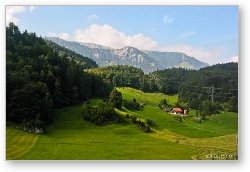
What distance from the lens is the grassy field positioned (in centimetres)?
1115

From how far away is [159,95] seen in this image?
1215 cm

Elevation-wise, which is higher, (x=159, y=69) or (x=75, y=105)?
(x=159, y=69)

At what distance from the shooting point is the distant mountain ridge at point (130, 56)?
39.3 ft

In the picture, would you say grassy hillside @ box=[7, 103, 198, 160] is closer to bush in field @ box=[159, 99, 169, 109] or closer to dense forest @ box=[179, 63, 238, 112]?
bush in field @ box=[159, 99, 169, 109]

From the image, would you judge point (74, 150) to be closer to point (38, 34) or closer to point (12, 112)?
point (12, 112)

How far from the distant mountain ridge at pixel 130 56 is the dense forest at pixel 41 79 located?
292 mm

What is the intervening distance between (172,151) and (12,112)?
389 centimetres

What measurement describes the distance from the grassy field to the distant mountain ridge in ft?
2.52

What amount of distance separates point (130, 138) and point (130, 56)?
82.7 inches

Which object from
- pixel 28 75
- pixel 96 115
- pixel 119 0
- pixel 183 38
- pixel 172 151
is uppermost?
pixel 119 0

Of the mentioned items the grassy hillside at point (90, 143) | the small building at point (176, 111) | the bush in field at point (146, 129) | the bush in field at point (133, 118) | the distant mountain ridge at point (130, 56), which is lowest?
the grassy hillside at point (90, 143)

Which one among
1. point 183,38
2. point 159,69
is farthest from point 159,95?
point 183,38

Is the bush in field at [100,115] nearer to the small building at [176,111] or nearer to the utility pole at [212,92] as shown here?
the small building at [176,111]

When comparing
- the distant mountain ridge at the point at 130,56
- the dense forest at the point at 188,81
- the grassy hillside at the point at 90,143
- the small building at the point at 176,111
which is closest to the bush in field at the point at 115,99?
the dense forest at the point at 188,81
